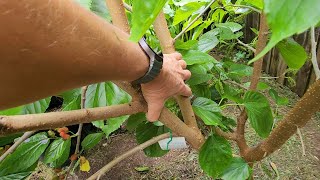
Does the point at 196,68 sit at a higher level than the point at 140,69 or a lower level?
lower

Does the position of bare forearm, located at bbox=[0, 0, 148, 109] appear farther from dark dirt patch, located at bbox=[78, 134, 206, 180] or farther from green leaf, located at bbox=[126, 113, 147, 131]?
dark dirt patch, located at bbox=[78, 134, 206, 180]

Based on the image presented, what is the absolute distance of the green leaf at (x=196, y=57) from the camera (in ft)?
2.34

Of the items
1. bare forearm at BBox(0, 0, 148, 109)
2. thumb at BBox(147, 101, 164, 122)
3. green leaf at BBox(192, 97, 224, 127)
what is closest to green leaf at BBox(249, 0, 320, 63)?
bare forearm at BBox(0, 0, 148, 109)

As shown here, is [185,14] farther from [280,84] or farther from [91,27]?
[280,84]

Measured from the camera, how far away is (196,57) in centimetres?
73

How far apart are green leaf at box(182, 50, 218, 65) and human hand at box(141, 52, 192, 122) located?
5 cm

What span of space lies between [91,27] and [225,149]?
0.53m

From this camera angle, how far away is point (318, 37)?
1499mm

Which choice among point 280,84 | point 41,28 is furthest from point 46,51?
point 280,84

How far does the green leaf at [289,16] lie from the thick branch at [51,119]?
0.42 m

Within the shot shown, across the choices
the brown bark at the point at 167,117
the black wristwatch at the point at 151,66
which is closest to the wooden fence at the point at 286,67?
the brown bark at the point at 167,117

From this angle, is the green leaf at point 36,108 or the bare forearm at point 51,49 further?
the green leaf at point 36,108

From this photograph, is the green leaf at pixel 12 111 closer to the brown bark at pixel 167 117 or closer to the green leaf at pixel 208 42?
the brown bark at pixel 167 117

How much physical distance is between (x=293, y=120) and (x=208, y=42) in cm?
37
